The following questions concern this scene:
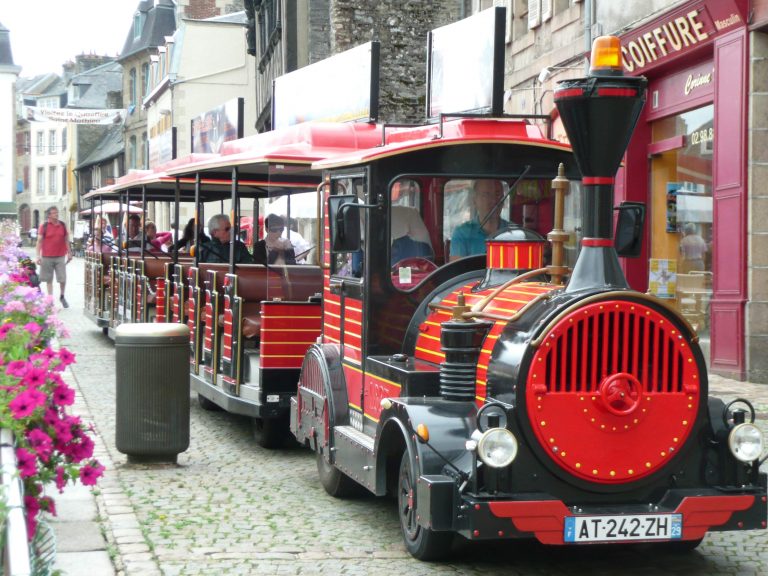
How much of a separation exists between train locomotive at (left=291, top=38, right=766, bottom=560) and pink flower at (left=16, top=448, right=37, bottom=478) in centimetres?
165

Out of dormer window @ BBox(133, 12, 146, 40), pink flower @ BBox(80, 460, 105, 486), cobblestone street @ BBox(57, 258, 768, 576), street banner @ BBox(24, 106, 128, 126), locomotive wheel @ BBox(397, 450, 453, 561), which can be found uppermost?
dormer window @ BBox(133, 12, 146, 40)

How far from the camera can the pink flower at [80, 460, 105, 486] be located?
5863 mm

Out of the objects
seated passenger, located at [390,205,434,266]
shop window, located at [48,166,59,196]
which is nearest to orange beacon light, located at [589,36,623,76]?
seated passenger, located at [390,205,434,266]

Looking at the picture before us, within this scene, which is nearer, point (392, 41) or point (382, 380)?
point (382, 380)

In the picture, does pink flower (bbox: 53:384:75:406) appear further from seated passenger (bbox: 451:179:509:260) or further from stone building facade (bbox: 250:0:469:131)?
stone building facade (bbox: 250:0:469:131)

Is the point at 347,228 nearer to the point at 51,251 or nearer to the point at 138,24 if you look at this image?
the point at 51,251

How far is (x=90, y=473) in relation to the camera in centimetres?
589

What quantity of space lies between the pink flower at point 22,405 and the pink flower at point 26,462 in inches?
6.9

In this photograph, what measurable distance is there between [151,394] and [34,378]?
12.3ft

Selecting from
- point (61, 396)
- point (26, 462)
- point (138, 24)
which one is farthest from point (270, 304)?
point (138, 24)

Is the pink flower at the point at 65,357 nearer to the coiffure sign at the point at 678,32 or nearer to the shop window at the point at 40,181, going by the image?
the coiffure sign at the point at 678,32

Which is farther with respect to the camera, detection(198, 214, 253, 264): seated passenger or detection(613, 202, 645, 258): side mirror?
detection(198, 214, 253, 264): seated passenger

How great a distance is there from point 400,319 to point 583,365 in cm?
181

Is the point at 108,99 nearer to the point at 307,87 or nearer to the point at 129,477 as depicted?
the point at 307,87
